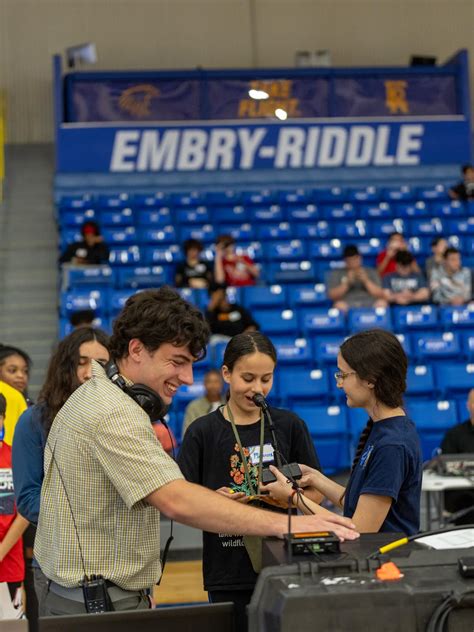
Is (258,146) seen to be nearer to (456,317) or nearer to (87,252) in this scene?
(87,252)

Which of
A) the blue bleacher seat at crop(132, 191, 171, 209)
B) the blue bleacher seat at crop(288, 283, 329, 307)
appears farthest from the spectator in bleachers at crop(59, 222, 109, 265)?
the blue bleacher seat at crop(288, 283, 329, 307)

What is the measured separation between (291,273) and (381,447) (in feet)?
27.5

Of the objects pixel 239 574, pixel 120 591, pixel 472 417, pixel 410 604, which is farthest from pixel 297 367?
pixel 410 604

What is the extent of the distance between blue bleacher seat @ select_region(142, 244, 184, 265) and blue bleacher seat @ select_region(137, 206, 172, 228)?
2.87ft

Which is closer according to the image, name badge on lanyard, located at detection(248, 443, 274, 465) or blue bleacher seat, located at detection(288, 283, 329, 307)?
name badge on lanyard, located at detection(248, 443, 274, 465)

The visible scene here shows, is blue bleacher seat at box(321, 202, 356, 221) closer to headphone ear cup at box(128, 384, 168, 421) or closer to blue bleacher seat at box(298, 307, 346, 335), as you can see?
blue bleacher seat at box(298, 307, 346, 335)

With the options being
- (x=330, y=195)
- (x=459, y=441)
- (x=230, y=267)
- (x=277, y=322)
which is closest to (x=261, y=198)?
(x=330, y=195)

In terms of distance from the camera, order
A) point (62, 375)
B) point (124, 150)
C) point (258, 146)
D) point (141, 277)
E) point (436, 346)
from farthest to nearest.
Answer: point (258, 146), point (124, 150), point (141, 277), point (436, 346), point (62, 375)

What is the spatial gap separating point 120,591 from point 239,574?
77 centimetres

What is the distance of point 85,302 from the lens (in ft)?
31.3

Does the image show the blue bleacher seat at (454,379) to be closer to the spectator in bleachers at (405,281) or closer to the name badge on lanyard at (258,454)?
the spectator in bleachers at (405,281)

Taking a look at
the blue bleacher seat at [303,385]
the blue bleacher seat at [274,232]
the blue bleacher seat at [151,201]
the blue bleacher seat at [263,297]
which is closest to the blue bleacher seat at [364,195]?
the blue bleacher seat at [274,232]

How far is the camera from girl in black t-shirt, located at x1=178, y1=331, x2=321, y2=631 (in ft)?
9.53

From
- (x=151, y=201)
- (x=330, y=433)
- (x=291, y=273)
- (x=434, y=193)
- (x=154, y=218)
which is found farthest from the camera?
(x=434, y=193)
